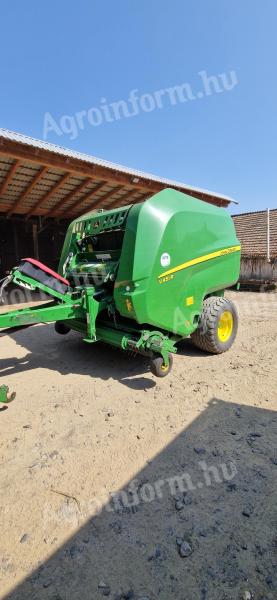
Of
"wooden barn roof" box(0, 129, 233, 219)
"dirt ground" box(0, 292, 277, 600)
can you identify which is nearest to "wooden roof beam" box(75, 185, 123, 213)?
"wooden barn roof" box(0, 129, 233, 219)

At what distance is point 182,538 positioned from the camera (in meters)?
1.75

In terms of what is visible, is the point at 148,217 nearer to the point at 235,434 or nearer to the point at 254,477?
the point at 235,434

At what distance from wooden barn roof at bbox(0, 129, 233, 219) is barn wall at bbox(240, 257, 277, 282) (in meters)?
2.74

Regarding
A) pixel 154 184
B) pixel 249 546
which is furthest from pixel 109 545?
pixel 154 184

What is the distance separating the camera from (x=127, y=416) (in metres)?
2.98

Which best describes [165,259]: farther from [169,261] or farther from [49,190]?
[49,190]

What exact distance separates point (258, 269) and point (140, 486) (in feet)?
36.6

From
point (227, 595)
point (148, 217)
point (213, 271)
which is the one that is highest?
point (148, 217)

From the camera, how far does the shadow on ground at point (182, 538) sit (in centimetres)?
151

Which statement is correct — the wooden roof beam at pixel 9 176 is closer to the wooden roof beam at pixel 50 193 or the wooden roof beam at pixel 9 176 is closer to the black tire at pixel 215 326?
the wooden roof beam at pixel 50 193

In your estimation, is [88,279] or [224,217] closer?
[88,279]

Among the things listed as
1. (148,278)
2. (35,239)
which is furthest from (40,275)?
(35,239)

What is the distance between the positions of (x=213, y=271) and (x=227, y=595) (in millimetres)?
3459

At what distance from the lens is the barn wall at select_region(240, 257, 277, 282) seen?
38.1ft
